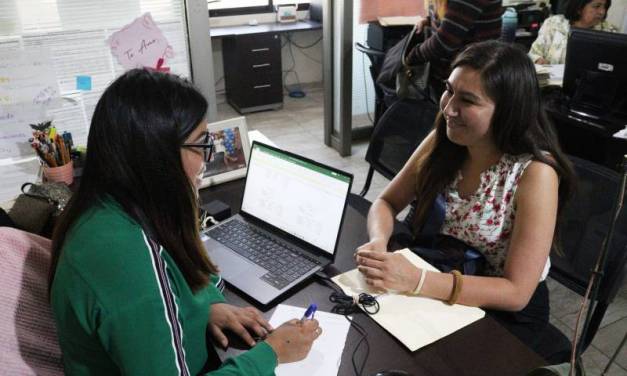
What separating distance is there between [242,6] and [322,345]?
14.8 ft

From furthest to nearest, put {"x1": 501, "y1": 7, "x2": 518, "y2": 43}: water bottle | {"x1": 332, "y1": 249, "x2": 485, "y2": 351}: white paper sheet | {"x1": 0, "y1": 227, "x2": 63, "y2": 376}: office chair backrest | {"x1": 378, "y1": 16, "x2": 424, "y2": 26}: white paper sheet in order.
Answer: {"x1": 501, "y1": 7, "x2": 518, "y2": 43}: water bottle < {"x1": 378, "y1": 16, "x2": 424, "y2": 26}: white paper sheet < {"x1": 332, "y1": 249, "x2": 485, "y2": 351}: white paper sheet < {"x1": 0, "y1": 227, "x2": 63, "y2": 376}: office chair backrest

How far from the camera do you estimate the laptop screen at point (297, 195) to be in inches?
46.6

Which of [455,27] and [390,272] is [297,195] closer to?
[390,272]

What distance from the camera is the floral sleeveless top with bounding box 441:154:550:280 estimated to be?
4.24 feet


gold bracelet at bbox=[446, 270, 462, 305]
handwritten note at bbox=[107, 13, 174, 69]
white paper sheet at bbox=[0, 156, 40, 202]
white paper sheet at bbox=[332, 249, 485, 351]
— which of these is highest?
handwritten note at bbox=[107, 13, 174, 69]

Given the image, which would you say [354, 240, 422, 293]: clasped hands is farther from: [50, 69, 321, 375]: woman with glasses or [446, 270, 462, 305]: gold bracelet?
[50, 69, 321, 375]: woman with glasses

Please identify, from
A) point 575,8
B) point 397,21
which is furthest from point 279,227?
point 575,8

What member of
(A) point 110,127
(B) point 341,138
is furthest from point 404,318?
(B) point 341,138

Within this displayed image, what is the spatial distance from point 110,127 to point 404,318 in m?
0.70

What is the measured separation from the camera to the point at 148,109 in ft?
2.57

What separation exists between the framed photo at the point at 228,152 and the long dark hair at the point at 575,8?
2.70 metres

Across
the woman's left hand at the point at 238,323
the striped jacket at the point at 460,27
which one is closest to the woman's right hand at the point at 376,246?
the woman's left hand at the point at 238,323

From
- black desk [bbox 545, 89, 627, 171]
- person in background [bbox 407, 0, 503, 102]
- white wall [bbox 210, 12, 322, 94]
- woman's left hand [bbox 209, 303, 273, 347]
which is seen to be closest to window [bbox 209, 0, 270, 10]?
white wall [bbox 210, 12, 322, 94]

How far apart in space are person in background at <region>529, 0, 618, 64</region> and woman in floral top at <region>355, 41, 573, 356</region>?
2.21 meters
